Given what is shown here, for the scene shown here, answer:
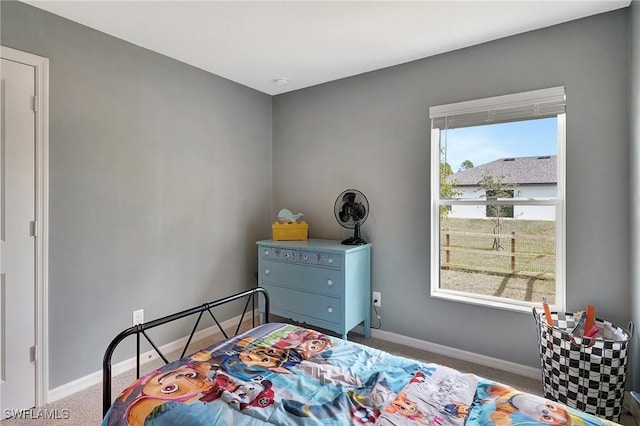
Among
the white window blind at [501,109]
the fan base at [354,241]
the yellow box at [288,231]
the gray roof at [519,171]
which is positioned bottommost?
the fan base at [354,241]

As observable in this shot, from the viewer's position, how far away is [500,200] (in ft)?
8.44

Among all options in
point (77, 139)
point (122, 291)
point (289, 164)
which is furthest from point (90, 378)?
point (289, 164)

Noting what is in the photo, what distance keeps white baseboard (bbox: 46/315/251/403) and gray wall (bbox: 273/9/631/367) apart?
1445 millimetres

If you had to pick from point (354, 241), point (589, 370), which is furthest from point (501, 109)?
point (589, 370)

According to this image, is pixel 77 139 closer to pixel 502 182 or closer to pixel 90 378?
pixel 90 378

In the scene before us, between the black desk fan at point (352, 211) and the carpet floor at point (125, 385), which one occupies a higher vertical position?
the black desk fan at point (352, 211)

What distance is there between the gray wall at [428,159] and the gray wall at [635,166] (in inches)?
3.0

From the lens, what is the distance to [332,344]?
1.69 m

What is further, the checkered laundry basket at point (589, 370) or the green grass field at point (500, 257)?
the green grass field at point (500, 257)

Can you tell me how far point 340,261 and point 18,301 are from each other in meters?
2.08

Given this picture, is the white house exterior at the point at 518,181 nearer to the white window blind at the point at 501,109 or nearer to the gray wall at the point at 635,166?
the white window blind at the point at 501,109

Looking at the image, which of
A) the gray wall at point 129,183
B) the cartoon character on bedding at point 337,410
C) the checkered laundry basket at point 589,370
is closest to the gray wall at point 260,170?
the gray wall at point 129,183

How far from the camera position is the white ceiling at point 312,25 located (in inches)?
80.7

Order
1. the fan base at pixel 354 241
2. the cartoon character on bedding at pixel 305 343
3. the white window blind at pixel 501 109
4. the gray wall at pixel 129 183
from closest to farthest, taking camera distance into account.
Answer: the cartoon character on bedding at pixel 305 343, the gray wall at pixel 129 183, the white window blind at pixel 501 109, the fan base at pixel 354 241
